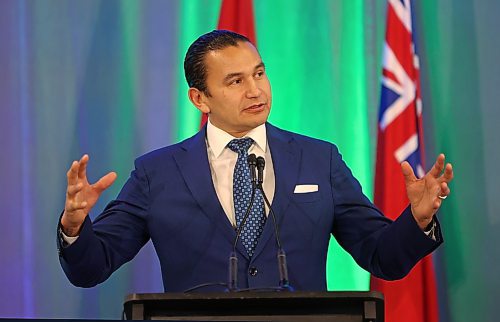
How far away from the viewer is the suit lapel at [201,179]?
3.19m

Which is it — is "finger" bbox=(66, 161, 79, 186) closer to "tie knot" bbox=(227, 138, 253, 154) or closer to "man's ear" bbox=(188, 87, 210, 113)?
"tie knot" bbox=(227, 138, 253, 154)

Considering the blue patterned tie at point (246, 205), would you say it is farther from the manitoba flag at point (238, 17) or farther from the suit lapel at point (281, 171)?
the manitoba flag at point (238, 17)

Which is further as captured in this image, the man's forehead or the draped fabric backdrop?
the draped fabric backdrop

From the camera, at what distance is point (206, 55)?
3447mm

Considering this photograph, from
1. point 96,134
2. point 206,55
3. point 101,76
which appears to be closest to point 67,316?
point 96,134

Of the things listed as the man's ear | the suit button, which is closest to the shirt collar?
the man's ear

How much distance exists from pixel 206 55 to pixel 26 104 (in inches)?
43.1

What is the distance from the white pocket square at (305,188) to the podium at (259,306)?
36.7 inches

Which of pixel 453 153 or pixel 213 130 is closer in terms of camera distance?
pixel 213 130

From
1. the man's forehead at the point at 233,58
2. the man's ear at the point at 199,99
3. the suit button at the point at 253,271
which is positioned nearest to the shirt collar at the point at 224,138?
the man's ear at the point at 199,99

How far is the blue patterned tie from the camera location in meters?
3.16

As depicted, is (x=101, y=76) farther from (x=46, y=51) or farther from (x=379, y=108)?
(x=379, y=108)

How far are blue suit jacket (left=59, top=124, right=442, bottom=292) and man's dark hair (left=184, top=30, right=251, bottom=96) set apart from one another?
0.21 metres

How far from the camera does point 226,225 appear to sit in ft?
10.5
